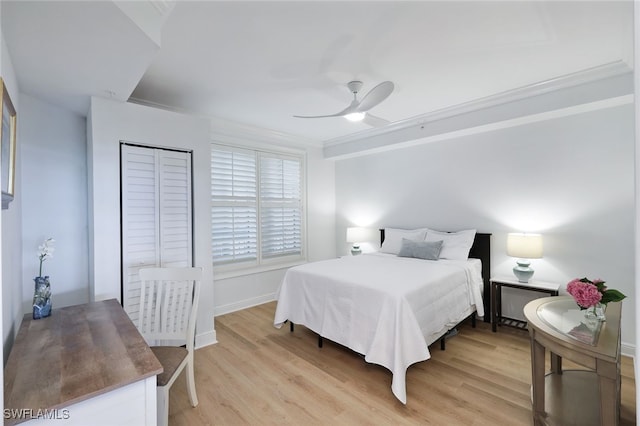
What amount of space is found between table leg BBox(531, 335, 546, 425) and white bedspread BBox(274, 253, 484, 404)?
66cm

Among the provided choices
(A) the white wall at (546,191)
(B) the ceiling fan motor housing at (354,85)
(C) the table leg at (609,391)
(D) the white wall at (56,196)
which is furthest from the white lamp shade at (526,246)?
(D) the white wall at (56,196)

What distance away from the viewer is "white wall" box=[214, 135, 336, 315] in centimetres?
412

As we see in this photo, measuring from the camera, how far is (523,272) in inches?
128

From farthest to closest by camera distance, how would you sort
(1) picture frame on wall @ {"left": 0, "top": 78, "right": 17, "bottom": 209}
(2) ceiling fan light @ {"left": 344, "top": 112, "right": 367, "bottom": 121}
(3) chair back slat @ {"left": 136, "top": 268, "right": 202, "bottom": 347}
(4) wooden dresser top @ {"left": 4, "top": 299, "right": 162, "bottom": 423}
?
(2) ceiling fan light @ {"left": 344, "top": 112, "right": 367, "bottom": 121}
(3) chair back slat @ {"left": 136, "top": 268, "right": 202, "bottom": 347}
(1) picture frame on wall @ {"left": 0, "top": 78, "right": 17, "bottom": 209}
(4) wooden dresser top @ {"left": 4, "top": 299, "right": 162, "bottom": 423}

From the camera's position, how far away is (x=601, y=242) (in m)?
2.98

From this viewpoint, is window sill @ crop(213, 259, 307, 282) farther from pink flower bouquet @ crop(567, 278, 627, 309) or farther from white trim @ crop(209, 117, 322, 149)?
pink flower bouquet @ crop(567, 278, 627, 309)

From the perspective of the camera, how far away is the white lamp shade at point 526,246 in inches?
123

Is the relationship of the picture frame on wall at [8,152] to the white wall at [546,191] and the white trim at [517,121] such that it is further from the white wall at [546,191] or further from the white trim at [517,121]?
the white wall at [546,191]

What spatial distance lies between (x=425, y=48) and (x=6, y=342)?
3.18m

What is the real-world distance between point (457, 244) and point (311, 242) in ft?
7.77

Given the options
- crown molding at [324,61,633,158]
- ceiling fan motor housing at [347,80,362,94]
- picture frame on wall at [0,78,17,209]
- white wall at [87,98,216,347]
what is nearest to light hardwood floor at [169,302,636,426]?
white wall at [87,98,216,347]

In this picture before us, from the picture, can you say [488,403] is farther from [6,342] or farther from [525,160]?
[6,342]

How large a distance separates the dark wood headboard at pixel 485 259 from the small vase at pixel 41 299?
4.10m

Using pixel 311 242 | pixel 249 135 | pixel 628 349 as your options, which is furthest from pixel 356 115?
pixel 628 349
